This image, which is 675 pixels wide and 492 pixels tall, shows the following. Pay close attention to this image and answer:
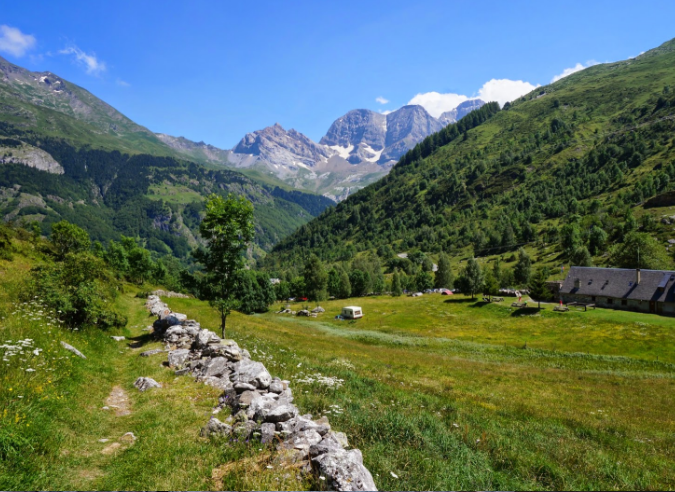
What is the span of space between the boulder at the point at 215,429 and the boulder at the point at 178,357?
926cm

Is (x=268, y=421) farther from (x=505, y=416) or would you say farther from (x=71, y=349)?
(x=505, y=416)

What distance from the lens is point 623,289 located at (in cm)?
8012

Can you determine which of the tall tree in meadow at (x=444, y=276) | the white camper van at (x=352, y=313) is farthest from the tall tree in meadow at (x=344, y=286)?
the white camper van at (x=352, y=313)

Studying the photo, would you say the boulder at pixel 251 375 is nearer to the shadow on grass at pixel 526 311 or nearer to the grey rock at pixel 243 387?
the grey rock at pixel 243 387

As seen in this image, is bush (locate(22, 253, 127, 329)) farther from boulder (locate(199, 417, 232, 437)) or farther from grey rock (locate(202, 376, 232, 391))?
boulder (locate(199, 417, 232, 437))

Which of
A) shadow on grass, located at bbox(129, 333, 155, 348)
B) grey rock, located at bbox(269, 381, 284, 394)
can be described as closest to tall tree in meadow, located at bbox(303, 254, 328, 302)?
shadow on grass, located at bbox(129, 333, 155, 348)

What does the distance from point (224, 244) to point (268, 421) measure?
1672cm

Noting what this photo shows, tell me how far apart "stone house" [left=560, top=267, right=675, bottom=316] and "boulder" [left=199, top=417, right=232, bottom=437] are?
96391 millimetres

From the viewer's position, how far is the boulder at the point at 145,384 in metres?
14.8

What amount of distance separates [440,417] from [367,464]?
264 inches

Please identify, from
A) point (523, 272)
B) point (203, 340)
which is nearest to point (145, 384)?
point (203, 340)

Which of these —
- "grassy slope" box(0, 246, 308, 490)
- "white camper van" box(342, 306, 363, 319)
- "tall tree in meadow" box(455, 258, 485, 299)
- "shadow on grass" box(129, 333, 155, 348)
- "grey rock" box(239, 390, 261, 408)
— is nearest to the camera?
"grassy slope" box(0, 246, 308, 490)

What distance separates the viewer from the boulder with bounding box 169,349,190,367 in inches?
733

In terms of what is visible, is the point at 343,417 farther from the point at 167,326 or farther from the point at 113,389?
the point at 167,326
